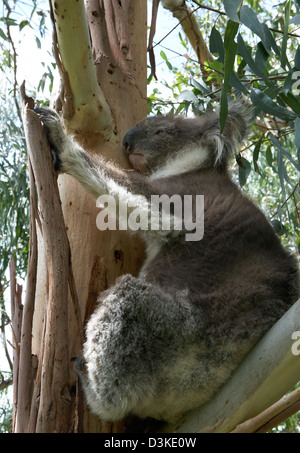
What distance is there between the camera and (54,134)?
7.07ft

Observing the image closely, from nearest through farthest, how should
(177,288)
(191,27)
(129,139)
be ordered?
1. (177,288)
2. (129,139)
3. (191,27)

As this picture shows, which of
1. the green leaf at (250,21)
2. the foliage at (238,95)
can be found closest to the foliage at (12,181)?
the foliage at (238,95)

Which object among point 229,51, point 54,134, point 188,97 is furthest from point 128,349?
point 188,97

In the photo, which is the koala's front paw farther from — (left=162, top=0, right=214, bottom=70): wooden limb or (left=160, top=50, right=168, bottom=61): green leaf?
(left=162, top=0, right=214, bottom=70): wooden limb

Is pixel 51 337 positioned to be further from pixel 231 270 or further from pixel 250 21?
pixel 250 21

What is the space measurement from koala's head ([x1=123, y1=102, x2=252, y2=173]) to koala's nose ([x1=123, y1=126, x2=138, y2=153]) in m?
0.05

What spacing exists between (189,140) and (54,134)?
0.96 meters

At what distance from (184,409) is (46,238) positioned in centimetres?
78

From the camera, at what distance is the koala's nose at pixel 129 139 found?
2.58 metres

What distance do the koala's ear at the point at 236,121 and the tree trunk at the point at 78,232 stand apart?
452 millimetres

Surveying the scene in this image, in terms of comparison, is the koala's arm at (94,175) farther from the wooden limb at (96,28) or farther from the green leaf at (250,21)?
the green leaf at (250,21)

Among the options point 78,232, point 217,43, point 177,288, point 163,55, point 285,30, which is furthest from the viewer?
point 163,55

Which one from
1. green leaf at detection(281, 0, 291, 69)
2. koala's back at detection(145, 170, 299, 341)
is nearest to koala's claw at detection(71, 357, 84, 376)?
koala's back at detection(145, 170, 299, 341)

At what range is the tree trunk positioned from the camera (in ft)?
5.91
